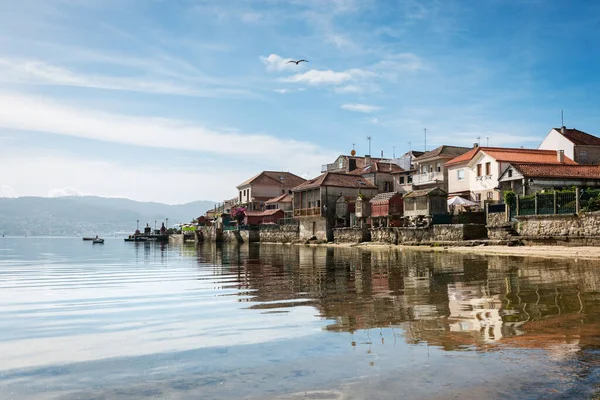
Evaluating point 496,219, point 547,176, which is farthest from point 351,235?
point 547,176

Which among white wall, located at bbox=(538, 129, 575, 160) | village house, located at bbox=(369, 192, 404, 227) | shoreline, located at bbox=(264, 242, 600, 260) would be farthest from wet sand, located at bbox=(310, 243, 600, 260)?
white wall, located at bbox=(538, 129, 575, 160)

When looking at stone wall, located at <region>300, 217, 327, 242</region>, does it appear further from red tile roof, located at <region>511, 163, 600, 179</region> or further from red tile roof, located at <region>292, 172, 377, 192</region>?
red tile roof, located at <region>511, 163, 600, 179</region>

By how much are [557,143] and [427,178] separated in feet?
50.6

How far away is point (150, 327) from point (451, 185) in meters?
52.4

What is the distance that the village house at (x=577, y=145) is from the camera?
55.2m

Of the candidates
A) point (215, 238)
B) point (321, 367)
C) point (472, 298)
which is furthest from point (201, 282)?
point (215, 238)

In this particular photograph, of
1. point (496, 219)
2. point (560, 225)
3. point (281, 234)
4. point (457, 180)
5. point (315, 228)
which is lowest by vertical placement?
point (281, 234)

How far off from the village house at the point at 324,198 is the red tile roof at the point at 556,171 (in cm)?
2730

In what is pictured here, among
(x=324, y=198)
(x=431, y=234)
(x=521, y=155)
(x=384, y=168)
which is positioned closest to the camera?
(x=431, y=234)

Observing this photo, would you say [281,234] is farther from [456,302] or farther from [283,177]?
[456,302]

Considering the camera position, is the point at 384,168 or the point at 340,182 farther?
the point at 384,168

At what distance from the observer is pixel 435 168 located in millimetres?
64812

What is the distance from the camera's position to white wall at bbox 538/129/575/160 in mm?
55438

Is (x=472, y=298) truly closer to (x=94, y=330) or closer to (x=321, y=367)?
(x=321, y=367)
